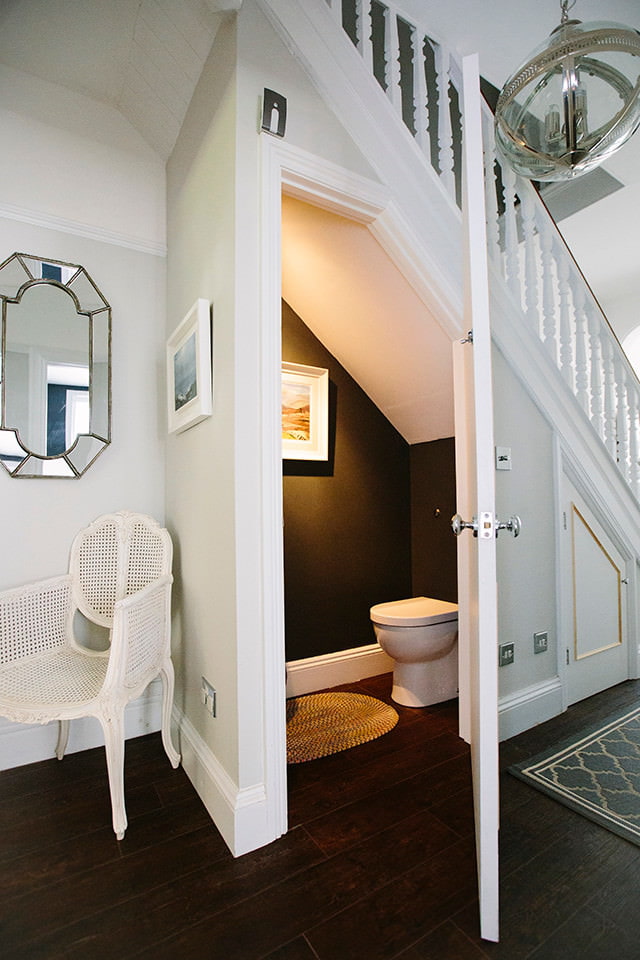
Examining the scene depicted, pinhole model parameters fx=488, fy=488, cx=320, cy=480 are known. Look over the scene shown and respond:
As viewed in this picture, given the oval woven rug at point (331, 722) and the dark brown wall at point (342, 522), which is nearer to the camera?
the oval woven rug at point (331, 722)

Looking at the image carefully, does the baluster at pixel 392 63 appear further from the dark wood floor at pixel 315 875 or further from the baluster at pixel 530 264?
the dark wood floor at pixel 315 875

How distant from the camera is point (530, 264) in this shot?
2.34 m

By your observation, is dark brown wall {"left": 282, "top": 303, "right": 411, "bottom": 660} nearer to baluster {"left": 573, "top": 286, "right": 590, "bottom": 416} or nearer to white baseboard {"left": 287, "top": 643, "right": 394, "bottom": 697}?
white baseboard {"left": 287, "top": 643, "right": 394, "bottom": 697}

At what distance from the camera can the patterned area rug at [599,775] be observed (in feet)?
5.21

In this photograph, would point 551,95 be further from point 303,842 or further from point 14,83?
point 303,842

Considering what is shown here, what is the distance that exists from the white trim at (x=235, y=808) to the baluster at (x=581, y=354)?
88.6 inches

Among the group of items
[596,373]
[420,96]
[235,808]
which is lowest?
[235,808]

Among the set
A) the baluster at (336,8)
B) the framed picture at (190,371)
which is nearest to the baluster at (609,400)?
the baluster at (336,8)

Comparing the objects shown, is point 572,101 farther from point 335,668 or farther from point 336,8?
point 335,668

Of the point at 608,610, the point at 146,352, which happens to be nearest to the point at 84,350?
the point at 146,352

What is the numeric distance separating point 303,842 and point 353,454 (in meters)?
1.89

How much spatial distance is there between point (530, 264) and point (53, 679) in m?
2.65

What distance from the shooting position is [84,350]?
208 centimetres

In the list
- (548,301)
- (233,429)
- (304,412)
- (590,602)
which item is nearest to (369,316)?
(304,412)
